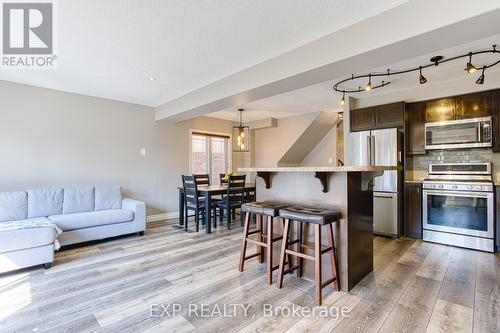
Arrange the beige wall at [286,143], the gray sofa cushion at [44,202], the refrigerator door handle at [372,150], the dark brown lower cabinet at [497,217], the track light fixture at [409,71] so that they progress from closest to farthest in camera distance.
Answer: the track light fixture at [409,71] < the dark brown lower cabinet at [497,217] < the gray sofa cushion at [44,202] < the refrigerator door handle at [372,150] < the beige wall at [286,143]

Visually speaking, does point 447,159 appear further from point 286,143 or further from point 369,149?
point 286,143

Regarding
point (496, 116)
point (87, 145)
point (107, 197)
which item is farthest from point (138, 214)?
point (496, 116)

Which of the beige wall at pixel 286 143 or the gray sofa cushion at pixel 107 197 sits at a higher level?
the beige wall at pixel 286 143

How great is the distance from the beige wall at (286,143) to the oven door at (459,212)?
2.98 metres

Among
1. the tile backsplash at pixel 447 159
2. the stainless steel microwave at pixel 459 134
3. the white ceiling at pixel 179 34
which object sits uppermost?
the white ceiling at pixel 179 34

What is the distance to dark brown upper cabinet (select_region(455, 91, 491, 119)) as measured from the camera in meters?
3.55

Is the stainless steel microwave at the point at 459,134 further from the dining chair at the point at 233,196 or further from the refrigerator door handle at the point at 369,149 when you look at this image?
the dining chair at the point at 233,196

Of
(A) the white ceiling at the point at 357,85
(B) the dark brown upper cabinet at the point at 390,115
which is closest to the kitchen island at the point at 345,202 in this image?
(A) the white ceiling at the point at 357,85

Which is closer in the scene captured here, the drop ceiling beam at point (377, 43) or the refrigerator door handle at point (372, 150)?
the drop ceiling beam at point (377, 43)

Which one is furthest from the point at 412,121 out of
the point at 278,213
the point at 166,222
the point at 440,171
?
the point at 166,222

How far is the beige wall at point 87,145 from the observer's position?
3.85 m

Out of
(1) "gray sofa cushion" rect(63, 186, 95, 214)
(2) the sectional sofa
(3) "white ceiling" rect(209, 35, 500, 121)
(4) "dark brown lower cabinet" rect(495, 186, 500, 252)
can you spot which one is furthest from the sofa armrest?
(4) "dark brown lower cabinet" rect(495, 186, 500, 252)

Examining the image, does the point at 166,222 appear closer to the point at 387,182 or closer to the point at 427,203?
the point at 387,182

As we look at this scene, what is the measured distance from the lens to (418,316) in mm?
1919
